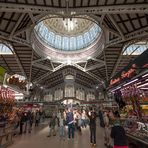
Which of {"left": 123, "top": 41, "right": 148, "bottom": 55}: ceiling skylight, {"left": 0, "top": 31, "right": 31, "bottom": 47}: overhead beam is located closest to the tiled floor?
{"left": 0, "top": 31, "right": 31, "bottom": 47}: overhead beam

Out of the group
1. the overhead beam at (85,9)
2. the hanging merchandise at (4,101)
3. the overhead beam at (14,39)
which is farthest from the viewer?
the overhead beam at (14,39)

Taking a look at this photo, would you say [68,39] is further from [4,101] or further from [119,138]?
[119,138]

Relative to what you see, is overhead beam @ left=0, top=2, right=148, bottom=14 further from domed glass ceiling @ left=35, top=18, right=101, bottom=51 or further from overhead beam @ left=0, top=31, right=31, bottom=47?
domed glass ceiling @ left=35, top=18, right=101, bottom=51

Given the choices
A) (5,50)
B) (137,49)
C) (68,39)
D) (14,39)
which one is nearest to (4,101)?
(14,39)

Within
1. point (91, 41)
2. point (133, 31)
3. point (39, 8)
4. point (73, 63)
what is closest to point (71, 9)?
point (39, 8)

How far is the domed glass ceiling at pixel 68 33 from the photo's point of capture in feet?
117

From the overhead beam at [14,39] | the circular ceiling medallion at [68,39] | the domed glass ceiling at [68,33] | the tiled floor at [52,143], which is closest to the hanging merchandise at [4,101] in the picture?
the tiled floor at [52,143]

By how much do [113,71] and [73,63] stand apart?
28.3ft

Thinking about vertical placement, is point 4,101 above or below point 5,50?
below

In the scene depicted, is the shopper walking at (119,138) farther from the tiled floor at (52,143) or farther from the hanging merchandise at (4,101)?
the hanging merchandise at (4,101)

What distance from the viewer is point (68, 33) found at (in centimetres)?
4128

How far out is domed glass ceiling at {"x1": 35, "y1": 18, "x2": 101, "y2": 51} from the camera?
1406 inches

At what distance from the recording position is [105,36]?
88.0 feet

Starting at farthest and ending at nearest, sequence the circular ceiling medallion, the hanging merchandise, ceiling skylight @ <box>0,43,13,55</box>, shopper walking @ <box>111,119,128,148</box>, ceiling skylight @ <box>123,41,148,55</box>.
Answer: the circular ceiling medallion < ceiling skylight @ <box>123,41,148,55</box> < ceiling skylight @ <box>0,43,13,55</box> < the hanging merchandise < shopper walking @ <box>111,119,128,148</box>
